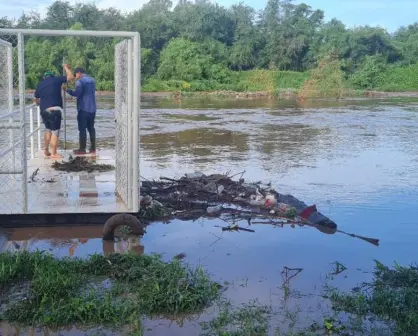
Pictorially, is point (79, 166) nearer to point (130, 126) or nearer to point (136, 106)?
point (130, 126)

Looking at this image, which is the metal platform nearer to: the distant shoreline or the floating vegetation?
the floating vegetation

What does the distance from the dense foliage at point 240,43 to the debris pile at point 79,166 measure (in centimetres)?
4301

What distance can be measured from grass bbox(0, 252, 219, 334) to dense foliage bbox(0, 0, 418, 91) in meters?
48.1

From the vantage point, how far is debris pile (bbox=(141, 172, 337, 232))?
27.7 ft

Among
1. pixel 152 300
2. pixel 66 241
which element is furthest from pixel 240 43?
pixel 152 300

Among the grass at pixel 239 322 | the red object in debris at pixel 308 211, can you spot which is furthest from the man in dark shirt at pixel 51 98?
the grass at pixel 239 322

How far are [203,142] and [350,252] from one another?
10707 millimetres

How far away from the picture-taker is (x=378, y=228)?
27.1ft

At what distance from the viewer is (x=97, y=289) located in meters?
5.53

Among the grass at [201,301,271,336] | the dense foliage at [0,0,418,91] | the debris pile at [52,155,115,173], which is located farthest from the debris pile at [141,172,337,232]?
the dense foliage at [0,0,418,91]

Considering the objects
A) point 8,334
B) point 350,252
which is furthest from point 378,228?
point 8,334

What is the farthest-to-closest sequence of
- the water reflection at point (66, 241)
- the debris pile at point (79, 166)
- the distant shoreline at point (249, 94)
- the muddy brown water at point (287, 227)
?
the distant shoreline at point (249, 94), the debris pile at point (79, 166), the water reflection at point (66, 241), the muddy brown water at point (287, 227)

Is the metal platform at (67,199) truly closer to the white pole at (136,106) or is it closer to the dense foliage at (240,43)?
the white pole at (136,106)

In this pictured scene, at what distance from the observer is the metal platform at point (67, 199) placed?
7695 millimetres
